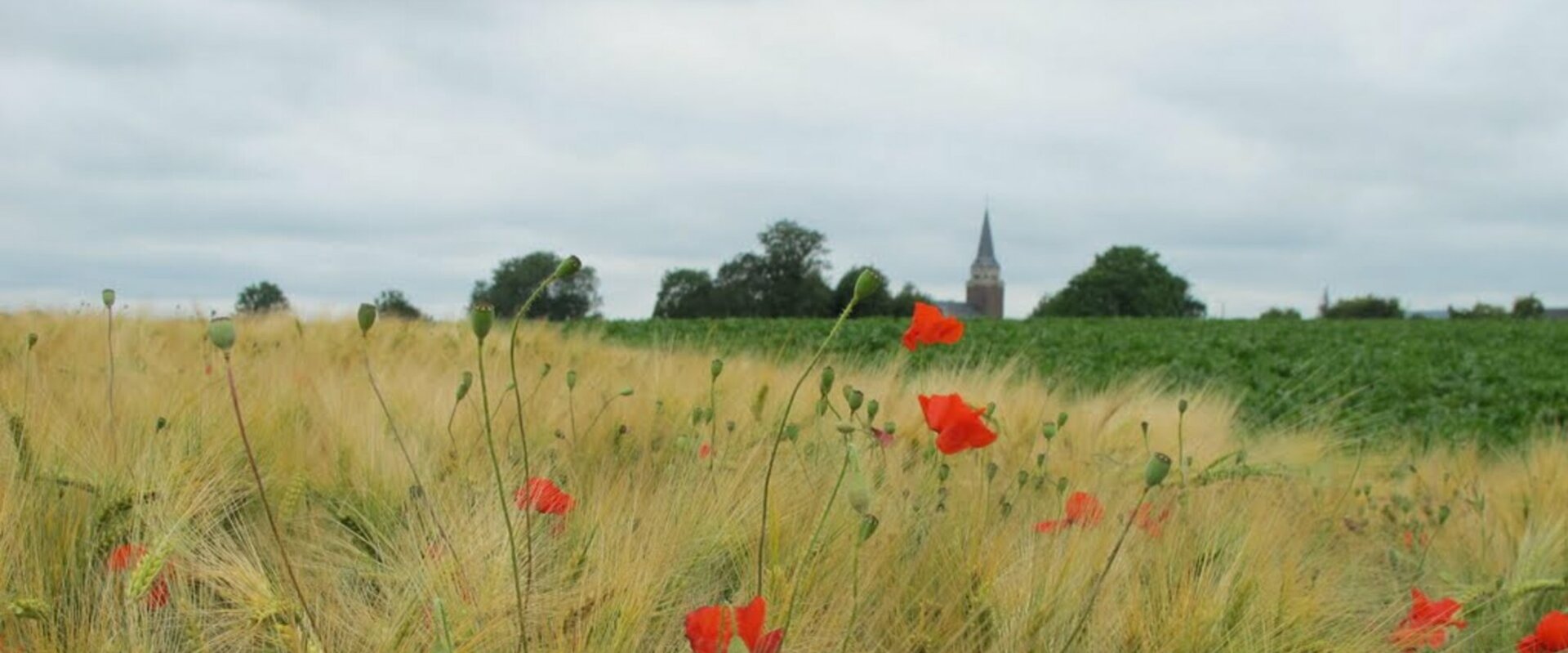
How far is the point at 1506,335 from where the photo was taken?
14.2 meters

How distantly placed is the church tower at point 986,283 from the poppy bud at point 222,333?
8112cm

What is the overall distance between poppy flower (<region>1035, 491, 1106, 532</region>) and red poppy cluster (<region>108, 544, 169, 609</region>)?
1.12 metres

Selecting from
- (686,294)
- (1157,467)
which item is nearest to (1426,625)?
(1157,467)

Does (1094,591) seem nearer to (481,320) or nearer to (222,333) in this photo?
(481,320)

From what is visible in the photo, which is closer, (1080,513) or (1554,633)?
(1554,633)

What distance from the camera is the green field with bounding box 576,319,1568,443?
668 centimetres

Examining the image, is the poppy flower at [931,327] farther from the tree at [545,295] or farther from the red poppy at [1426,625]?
the tree at [545,295]

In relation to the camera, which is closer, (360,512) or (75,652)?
(75,652)

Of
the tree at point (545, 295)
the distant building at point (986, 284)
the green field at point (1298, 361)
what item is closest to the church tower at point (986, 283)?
the distant building at point (986, 284)

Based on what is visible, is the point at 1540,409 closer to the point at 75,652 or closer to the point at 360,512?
the point at 360,512

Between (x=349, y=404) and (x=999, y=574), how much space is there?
4.29ft

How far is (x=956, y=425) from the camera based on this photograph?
132 cm

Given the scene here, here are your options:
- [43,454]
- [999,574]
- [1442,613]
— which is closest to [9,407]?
[43,454]

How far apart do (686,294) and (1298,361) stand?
117 ft
